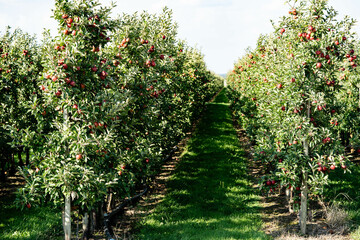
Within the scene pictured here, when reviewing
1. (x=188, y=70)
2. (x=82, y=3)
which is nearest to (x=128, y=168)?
(x=82, y=3)

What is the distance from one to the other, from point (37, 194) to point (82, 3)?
4039 millimetres

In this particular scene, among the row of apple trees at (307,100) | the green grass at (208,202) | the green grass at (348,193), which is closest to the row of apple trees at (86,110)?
the green grass at (208,202)

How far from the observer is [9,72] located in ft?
32.4

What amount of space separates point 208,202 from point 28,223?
17.9 ft

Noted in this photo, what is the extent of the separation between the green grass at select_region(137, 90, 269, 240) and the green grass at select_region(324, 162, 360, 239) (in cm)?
248

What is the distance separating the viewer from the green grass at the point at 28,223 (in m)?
7.38

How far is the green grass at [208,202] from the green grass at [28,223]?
2.52 metres

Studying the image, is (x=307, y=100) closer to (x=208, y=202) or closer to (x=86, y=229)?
(x=208, y=202)

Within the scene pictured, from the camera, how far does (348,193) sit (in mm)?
9727

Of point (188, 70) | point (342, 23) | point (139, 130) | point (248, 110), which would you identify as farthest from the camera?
point (188, 70)

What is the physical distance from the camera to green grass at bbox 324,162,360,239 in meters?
8.04

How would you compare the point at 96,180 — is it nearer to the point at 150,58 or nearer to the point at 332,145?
the point at 150,58

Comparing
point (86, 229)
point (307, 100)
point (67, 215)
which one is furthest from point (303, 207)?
point (67, 215)

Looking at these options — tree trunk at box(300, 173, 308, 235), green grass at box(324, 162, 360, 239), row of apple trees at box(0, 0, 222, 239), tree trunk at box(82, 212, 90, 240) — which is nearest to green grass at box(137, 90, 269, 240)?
tree trunk at box(300, 173, 308, 235)
